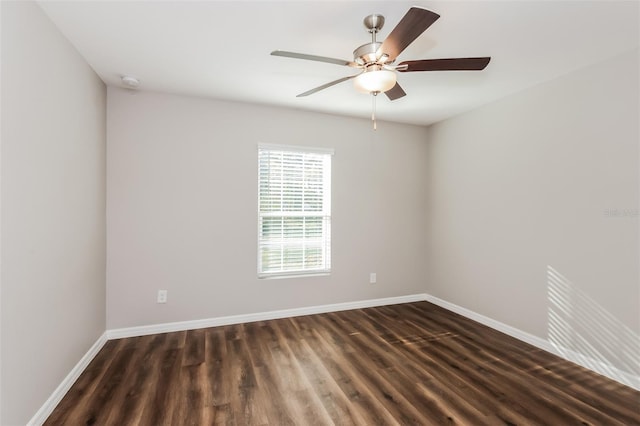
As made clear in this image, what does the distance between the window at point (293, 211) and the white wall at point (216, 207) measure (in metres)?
0.11

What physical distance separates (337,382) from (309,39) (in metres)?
2.60

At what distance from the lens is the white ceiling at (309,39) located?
1.86 meters

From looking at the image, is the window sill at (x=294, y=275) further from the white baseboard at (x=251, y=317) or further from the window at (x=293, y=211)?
the white baseboard at (x=251, y=317)

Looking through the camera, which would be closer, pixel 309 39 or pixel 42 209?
pixel 42 209

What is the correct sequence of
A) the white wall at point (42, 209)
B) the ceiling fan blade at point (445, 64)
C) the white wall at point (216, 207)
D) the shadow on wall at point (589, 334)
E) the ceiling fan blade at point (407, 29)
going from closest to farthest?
the ceiling fan blade at point (407, 29) → the white wall at point (42, 209) → the ceiling fan blade at point (445, 64) → the shadow on wall at point (589, 334) → the white wall at point (216, 207)

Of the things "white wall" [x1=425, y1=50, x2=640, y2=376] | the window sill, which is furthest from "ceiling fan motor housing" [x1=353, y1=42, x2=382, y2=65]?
the window sill

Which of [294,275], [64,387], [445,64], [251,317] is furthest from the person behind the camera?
[294,275]

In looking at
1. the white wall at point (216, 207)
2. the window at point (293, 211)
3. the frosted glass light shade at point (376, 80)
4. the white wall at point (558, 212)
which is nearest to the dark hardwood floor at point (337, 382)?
the white wall at point (558, 212)

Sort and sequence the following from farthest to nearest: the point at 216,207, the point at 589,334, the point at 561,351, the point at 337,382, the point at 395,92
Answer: the point at 216,207 < the point at 561,351 < the point at 589,334 < the point at 395,92 < the point at 337,382

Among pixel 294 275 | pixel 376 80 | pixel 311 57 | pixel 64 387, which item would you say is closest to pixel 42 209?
pixel 64 387

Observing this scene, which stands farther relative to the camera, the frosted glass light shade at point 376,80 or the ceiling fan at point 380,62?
the frosted glass light shade at point 376,80

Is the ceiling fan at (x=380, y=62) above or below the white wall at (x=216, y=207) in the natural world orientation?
above

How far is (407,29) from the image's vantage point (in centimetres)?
159

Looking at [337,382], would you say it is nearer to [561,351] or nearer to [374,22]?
[561,351]
